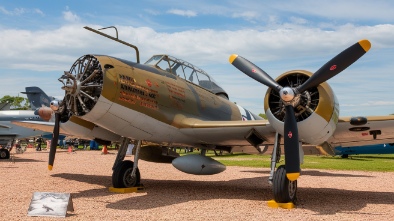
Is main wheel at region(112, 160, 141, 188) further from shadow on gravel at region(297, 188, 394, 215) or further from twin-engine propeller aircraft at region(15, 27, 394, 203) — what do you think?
shadow on gravel at region(297, 188, 394, 215)

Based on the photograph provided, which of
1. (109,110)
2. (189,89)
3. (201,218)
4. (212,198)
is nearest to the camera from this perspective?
(201,218)

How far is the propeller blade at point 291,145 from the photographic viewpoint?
29.3 feet

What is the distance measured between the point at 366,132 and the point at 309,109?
240cm

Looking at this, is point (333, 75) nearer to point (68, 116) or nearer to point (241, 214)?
point (241, 214)

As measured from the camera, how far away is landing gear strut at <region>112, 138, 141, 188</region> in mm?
11766

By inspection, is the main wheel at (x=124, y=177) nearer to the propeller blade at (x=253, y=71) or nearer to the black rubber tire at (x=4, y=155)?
the propeller blade at (x=253, y=71)

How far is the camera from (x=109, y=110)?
31.8 ft

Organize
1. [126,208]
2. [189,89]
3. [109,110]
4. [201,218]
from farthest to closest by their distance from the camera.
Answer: [189,89] < [109,110] < [126,208] < [201,218]

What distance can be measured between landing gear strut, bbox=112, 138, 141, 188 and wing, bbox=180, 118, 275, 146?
1554mm

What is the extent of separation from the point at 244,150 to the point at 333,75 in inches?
231

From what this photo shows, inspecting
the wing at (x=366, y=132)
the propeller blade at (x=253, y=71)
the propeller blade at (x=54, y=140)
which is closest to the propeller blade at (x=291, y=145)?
the propeller blade at (x=253, y=71)

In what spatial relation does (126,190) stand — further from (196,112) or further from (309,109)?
(309,109)

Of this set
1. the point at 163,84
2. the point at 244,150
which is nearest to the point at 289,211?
the point at 163,84

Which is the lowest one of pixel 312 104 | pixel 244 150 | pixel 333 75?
pixel 244 150
